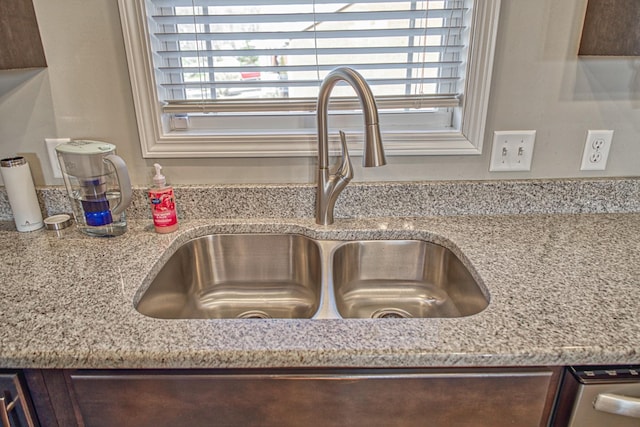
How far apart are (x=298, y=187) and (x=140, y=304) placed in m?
0.50

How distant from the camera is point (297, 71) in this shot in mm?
1112

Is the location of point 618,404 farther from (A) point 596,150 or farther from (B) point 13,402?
(B) point 13,402

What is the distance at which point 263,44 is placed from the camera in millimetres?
1092

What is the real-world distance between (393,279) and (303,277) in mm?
243

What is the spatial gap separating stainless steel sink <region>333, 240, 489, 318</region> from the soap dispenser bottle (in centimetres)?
43

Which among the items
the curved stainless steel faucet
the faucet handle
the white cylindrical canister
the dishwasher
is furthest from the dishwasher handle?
the white cylindrical canister

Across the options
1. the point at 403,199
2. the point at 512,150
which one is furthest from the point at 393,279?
the point at 512,150

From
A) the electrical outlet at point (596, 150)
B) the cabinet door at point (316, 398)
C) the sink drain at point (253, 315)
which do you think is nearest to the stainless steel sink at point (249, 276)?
the sink drain at point (253, 315)

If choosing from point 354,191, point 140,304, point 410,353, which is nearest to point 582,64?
point 354,191

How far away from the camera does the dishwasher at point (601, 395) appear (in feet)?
2.11

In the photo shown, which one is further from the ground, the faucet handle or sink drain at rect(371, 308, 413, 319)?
the faucet handle

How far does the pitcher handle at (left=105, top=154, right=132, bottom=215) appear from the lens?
0.94 meters

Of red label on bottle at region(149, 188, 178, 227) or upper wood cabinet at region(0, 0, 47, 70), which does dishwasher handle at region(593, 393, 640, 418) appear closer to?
red label on bottle at region(149, 188, 178, 227)

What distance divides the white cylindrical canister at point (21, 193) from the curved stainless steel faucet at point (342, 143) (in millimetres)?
746
